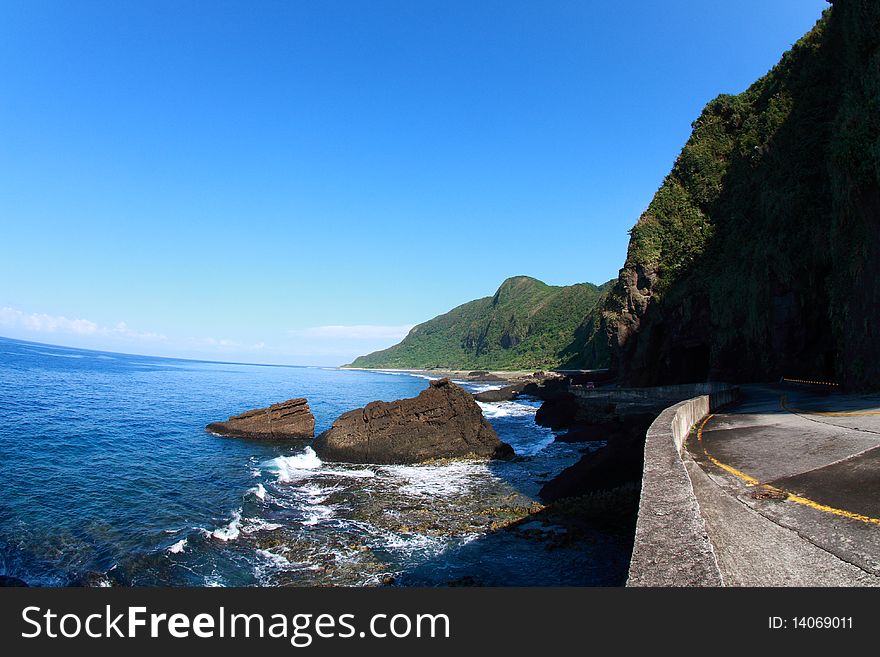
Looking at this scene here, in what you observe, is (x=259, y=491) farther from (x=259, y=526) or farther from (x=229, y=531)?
(x=229, y=531)

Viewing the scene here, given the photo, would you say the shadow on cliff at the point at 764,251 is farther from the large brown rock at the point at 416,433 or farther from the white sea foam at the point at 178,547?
the white sea foam at the point at 178,547

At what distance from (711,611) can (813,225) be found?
34.3 metres

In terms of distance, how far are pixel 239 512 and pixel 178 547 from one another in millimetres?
3140

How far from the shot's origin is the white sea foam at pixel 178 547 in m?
12.1

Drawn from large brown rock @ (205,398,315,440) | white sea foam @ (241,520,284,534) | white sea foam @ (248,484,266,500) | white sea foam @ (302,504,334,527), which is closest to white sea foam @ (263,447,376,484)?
white sea foam @ (248,484,266,500)

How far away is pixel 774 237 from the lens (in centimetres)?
3081

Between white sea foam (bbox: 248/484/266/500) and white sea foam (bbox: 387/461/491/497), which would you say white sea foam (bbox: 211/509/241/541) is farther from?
white sea foam (bbox: 387/461/491/497)

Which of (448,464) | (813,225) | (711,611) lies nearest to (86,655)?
(711,611)

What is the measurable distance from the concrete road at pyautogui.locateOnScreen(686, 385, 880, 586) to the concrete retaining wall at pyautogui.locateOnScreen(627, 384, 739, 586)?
0.46 m

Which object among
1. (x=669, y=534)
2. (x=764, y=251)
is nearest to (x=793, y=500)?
(x=669, y=534)

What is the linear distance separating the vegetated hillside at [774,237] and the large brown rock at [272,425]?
2997 centimetres

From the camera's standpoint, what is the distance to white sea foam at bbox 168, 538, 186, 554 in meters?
12.1

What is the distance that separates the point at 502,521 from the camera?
14.0m

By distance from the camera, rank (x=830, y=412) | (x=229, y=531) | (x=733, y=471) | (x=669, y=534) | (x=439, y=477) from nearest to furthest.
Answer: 1. (x=669, y=534)
2. (x=733, y=471)
3. (x=830, y=412)
4. (x=229, y=531)
5. (x=439, y=477)
